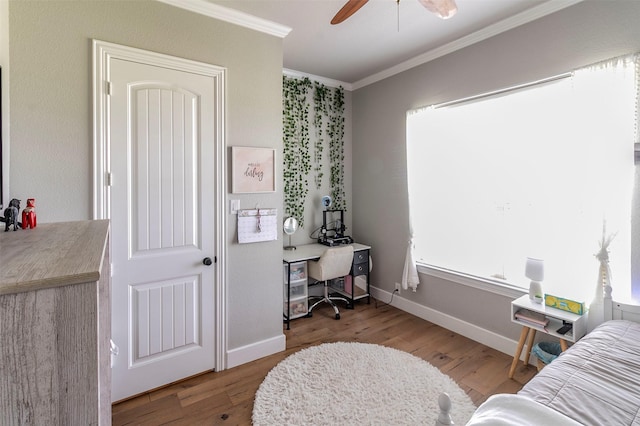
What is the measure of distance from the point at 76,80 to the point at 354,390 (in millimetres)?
2709

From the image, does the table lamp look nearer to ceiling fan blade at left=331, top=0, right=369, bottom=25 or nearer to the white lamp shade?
the white lamp shade

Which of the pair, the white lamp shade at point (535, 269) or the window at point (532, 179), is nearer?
the window at point (532, 179)

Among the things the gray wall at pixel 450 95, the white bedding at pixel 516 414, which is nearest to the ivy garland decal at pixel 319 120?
the gray wall at pixel 450 95

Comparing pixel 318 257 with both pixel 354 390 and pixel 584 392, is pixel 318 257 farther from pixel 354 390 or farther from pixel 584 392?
pixel 584 392

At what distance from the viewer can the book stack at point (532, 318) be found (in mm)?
2203

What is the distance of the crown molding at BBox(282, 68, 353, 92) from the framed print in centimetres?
152

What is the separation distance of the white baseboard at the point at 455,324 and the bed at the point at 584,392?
1077mm

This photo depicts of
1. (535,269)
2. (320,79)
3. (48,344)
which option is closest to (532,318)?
(535,269)

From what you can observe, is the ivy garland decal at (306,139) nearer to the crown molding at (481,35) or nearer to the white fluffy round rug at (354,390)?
the crown molding at (481,35)

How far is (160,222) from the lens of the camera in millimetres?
2182

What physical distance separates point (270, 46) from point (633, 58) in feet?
8.37

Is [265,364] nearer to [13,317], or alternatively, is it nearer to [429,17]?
[13,317]

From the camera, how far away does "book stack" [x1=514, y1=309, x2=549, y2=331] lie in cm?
220

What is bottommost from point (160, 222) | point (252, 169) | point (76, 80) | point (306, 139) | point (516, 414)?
point (516, 414)
